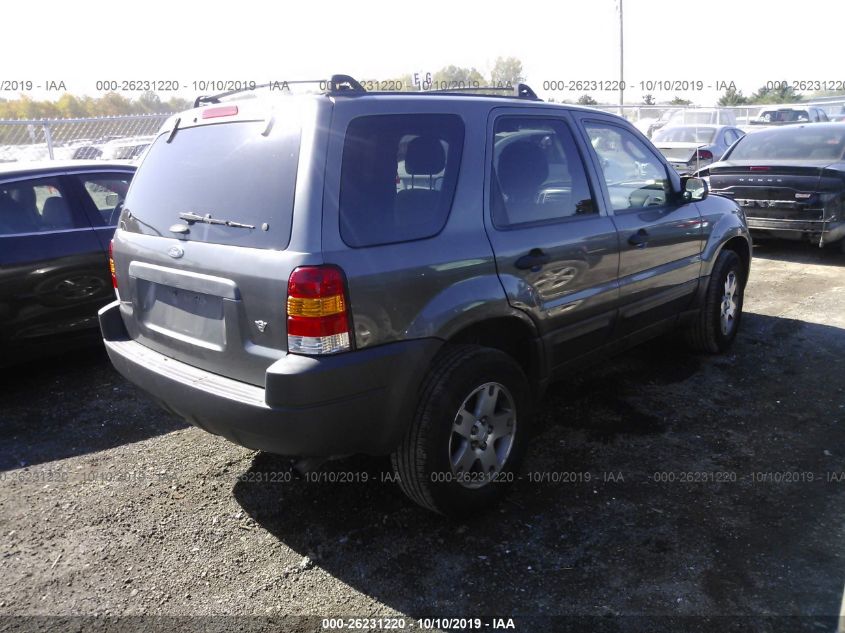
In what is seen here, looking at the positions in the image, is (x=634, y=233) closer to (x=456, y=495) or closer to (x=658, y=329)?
(x=658, y=329)

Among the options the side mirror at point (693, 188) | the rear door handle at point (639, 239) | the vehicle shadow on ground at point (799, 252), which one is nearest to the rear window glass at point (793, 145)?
the vehicle shadow on ground at point (799, 252)

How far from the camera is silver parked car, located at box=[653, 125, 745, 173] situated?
46.6 ft

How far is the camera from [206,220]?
2836 mm

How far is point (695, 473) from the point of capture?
3512 mm

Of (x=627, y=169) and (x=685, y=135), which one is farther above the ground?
(x=685, y=135)

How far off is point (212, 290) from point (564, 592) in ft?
6.15

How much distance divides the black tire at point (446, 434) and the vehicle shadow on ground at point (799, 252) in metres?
7.04

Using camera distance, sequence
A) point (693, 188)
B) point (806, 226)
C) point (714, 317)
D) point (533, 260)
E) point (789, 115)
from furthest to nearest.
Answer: point (789, 115) → point (806, 226) → point (714, 317) → point (693, 188) → point (533, 260)

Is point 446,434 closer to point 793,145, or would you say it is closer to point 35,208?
point 35,208

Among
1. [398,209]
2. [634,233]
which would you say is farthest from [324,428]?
[634,233]

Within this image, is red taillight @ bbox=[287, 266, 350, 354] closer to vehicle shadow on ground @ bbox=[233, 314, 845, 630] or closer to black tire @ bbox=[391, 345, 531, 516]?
black tire @ bbox=[391, 345, 531, 516]

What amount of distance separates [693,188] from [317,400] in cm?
333

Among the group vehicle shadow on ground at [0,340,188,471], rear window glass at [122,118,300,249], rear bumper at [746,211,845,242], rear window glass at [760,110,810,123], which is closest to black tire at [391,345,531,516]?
rear window glass at [122,118,300,249]

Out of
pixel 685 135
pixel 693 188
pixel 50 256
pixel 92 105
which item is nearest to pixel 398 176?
pixel 693 188
